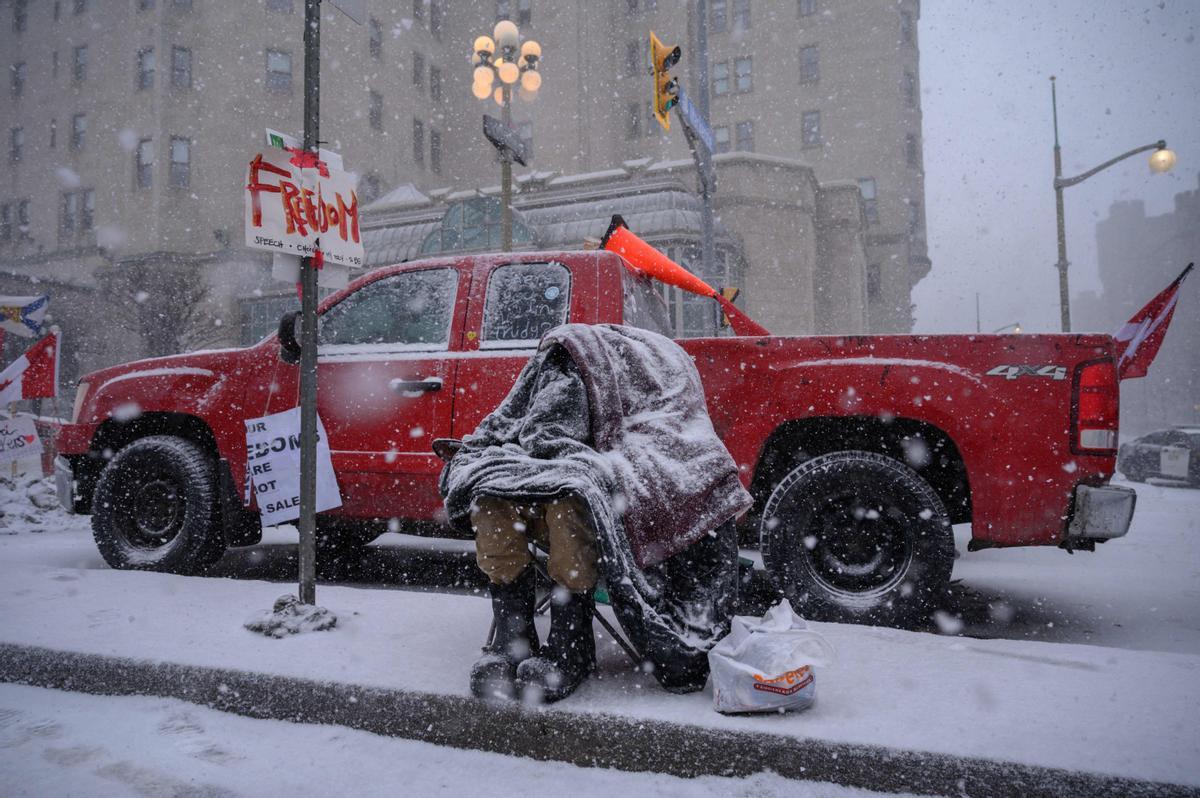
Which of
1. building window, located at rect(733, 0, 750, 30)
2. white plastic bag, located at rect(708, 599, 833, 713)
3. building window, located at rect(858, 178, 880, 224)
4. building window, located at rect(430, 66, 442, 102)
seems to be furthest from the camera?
Answer: building window, located at rect(430, 66, 442, 102)

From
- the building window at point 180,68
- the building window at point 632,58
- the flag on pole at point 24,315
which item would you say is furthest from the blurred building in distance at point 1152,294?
the building window at point 180,68

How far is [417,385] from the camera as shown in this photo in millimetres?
3975

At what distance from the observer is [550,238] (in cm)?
2186

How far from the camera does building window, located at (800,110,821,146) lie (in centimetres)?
3444

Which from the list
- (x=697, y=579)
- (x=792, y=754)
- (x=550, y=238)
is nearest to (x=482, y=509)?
(x=697, y=579)

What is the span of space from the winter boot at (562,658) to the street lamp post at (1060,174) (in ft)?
46.5

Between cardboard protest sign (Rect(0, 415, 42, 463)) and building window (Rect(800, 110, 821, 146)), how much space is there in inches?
1341

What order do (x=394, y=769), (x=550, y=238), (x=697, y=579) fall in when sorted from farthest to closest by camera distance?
(x=550, y=238) < (x=697, y=579) < (x=394, y=769)

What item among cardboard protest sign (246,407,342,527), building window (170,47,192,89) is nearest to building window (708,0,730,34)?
building window (170,47,192,89)

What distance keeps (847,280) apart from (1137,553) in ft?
79.0

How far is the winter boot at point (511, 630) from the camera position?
2.29 meters

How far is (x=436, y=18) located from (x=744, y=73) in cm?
1628

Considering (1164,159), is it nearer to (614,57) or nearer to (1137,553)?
(1137,553)

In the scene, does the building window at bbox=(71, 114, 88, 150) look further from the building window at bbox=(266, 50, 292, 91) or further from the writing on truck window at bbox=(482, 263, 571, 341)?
the writing on truck window at bbox=(482, 263, 571, 341)
